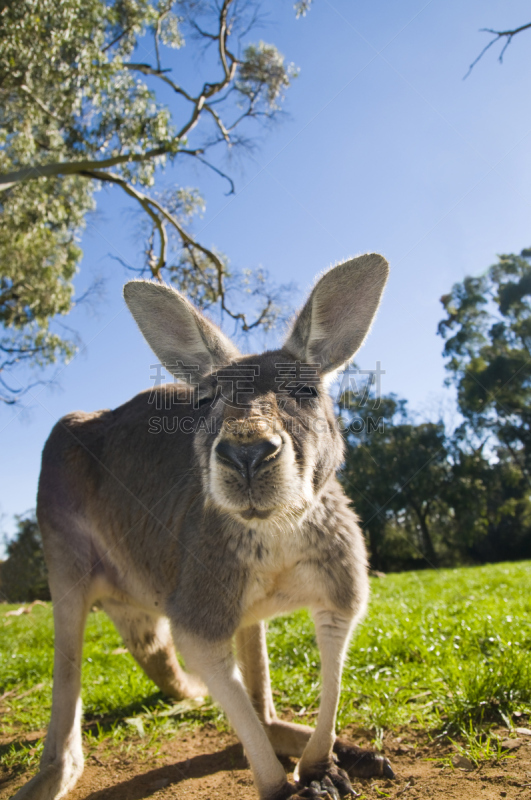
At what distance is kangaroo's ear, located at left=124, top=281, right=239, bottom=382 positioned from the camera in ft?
9.59

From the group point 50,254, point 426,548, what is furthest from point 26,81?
point 426,548

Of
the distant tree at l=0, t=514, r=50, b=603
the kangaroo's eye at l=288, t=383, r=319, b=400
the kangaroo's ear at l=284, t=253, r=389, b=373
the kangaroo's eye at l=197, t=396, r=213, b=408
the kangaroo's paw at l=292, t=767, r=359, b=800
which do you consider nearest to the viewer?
the kangaroo's paw at l=292, t=767, r=359, b=800

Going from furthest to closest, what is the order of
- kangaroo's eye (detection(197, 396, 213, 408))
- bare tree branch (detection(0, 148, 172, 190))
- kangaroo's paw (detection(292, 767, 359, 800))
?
bare tree branch (detection(0, 148, 172, 190)), kangaroo's eye (detection(197, 396, 213, 408)), kangaroo's paw (detection(292, 767, 359, 800))

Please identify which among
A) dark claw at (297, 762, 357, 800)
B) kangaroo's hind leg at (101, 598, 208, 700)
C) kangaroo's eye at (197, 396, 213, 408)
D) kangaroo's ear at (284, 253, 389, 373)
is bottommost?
dark claw at (297, 762, 357, 800)

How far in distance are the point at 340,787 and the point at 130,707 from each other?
6.94ft

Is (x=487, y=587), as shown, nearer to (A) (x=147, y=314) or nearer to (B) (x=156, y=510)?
(B) (x=156, y=510)

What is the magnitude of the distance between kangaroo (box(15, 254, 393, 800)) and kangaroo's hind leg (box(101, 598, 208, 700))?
0.04ft

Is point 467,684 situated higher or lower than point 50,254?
lower

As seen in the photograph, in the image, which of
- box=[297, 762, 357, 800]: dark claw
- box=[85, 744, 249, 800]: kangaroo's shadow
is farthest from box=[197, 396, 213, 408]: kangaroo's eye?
box=[85, 744, 249, 800]: kangaroo's shadow

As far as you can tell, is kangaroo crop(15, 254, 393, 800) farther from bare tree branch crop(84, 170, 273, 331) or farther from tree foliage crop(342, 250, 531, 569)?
tree foliage crop(342, 250, 531, 569)

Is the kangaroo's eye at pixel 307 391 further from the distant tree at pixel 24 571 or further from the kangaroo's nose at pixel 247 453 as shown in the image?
the distant tree at pixel 24 571

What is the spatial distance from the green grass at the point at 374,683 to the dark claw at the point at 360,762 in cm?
30

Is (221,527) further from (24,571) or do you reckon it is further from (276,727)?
(24,571)

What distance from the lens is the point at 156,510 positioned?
3297mm
